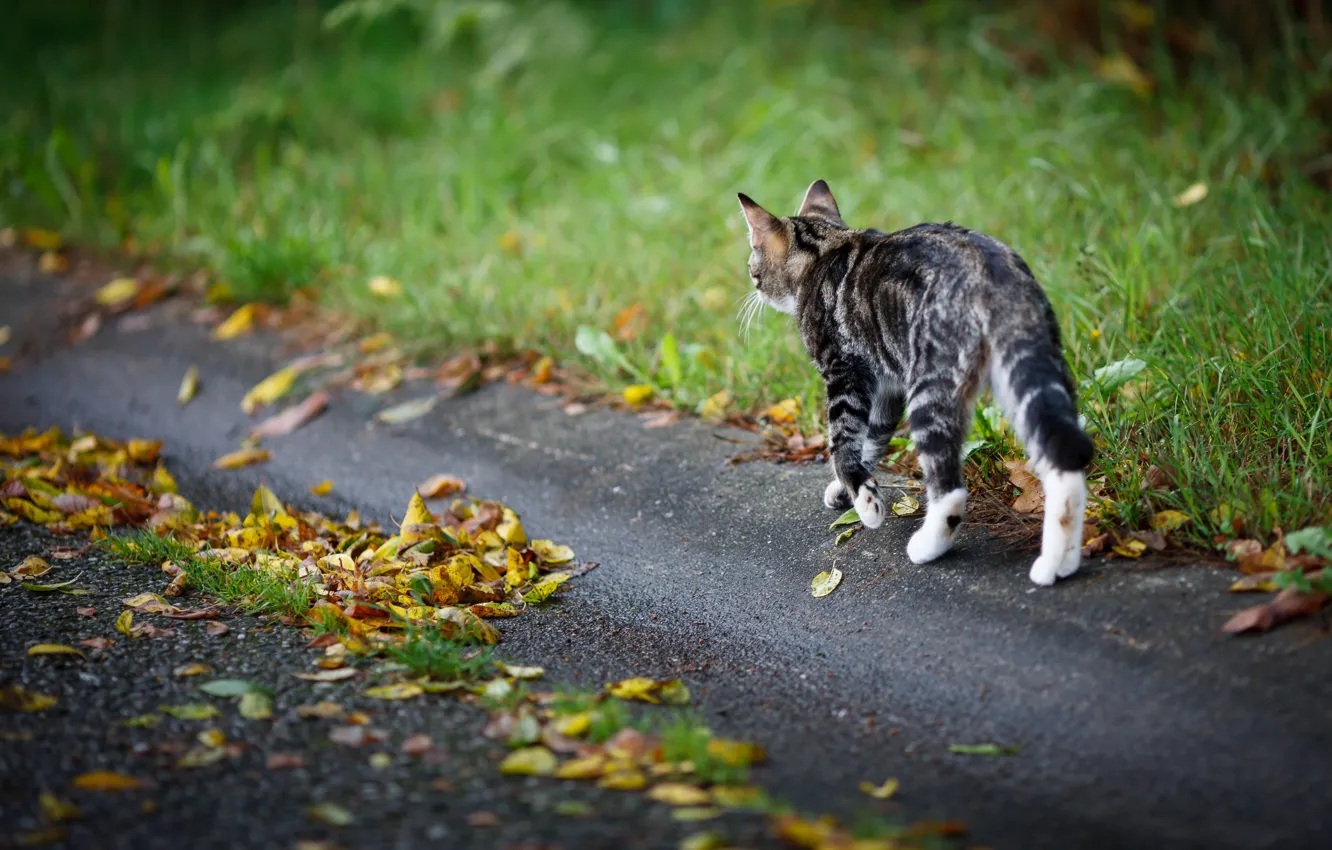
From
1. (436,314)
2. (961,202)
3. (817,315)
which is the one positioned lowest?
(436,314)

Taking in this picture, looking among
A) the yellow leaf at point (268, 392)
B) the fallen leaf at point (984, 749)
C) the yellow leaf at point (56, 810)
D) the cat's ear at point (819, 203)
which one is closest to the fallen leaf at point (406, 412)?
the yellow leaf at point (268, 392)

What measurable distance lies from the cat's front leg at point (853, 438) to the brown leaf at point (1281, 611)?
97 centimetres

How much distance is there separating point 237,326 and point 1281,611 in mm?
4768

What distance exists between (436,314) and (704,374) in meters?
1.44

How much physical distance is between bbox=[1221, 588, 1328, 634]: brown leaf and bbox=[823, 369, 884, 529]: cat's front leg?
38.4 inches

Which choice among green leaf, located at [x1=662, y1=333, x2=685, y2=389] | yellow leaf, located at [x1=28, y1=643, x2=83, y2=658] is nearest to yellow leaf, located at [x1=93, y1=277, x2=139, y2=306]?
green leaf, located at [x1=662, y1=333, x2=685, y2=389]

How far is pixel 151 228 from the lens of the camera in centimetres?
659

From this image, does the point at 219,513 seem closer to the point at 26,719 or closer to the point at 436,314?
the point at 436,314

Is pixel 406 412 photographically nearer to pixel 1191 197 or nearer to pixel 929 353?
pixel 929 353

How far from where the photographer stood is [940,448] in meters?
2.96

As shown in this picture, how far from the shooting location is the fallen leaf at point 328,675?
2.77 metres

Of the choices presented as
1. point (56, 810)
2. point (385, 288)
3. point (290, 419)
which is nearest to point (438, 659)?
point (56, 810)

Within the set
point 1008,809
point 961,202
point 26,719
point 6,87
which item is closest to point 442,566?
point 26,719

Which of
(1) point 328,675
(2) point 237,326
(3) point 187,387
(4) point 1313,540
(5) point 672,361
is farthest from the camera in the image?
(2) point 237,326
